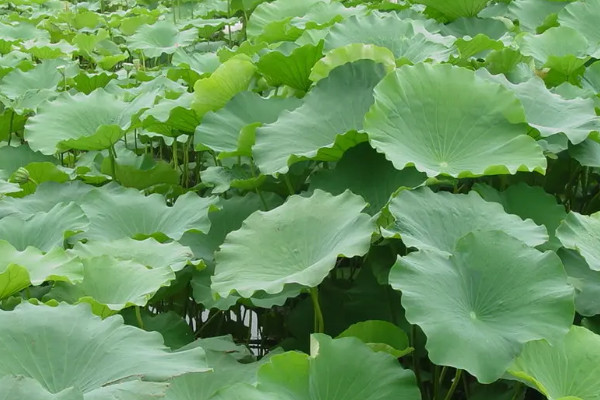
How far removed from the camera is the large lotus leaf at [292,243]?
1067 mm

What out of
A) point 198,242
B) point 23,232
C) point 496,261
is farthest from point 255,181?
point 496,261

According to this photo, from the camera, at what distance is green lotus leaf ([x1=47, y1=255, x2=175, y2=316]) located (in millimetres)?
1151

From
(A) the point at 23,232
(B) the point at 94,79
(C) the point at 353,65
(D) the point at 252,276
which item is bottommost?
(B) the point at 94,79

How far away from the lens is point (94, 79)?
7.35 ft

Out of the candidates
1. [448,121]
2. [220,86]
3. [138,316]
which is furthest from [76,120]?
[448,121]

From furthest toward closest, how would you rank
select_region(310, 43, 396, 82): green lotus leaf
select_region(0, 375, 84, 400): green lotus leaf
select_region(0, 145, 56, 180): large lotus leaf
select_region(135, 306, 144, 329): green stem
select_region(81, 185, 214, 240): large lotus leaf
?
1. select_region(0, 145, 56, 180): large lotus leaf
2. select_region(310, 43, 396, 82): green lotus leaf
3. select_region(81, 185, 214, 240): large lotus leaf
4. select_region(135, 306, 144, 329): green stem
5. select_region(0, 375, 84, 400): green lotus leaf

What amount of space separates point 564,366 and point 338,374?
0.91 feet

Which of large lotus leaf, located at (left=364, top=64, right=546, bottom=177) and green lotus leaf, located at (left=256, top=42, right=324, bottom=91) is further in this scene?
green lotus leaf, located at (left=256, top=42, right=324, bottom=91)

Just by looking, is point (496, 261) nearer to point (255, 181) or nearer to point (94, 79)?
point (255, 181)

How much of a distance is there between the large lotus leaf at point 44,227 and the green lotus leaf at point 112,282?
0.15 meters

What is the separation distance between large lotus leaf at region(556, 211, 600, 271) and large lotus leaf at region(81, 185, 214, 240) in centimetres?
60

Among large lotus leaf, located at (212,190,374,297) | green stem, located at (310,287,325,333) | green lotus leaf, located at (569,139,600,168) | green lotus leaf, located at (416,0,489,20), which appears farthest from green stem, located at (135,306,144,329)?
green lotus leaf, located at (416,0,489,20)

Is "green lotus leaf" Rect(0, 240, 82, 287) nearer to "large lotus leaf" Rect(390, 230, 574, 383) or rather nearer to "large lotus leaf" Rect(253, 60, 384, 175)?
"large lotus leaf" Rect(253, 60, 384, 175)

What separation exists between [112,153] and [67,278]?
24.5 inches
